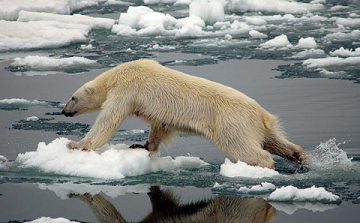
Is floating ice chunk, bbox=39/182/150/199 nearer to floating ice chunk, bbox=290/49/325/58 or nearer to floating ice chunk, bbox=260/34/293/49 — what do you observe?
floating ice chunk, bbox=290/49/325/58

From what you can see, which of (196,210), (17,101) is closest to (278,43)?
(17,101)

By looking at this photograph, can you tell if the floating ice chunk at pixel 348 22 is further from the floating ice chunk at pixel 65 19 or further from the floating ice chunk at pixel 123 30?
the floating ice chunk at pixel 65 19

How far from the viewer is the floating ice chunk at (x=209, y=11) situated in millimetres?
18234

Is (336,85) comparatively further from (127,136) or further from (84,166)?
(84,166)

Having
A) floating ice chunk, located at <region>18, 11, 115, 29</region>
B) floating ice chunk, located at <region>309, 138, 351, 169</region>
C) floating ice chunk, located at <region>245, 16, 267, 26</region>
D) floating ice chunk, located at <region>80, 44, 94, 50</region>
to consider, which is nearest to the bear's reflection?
floating ice chunk, located at <region>309, 138, 351, 169</region>

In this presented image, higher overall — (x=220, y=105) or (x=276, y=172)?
(x=220, y=105)

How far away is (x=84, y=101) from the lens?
7.66m

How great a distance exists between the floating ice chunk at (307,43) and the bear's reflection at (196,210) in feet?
30.0

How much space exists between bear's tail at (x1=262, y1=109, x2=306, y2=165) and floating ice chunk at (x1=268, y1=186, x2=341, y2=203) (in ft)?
4.57

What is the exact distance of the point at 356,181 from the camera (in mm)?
6477

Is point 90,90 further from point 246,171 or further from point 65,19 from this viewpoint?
point 65,19

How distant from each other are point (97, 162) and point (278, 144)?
223 cm

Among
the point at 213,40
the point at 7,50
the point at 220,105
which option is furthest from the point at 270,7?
the point at 220,105

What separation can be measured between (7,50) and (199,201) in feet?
33.6
